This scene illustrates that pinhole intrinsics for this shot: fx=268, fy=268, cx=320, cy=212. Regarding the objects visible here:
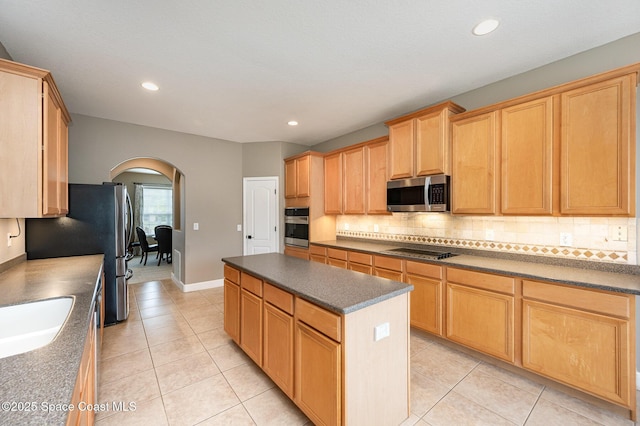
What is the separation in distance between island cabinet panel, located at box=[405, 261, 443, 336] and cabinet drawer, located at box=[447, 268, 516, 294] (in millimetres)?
138

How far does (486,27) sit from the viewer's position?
195cm


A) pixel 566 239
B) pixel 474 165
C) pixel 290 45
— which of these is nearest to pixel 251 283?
pixel 290 45

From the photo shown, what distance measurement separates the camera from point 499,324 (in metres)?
2.29

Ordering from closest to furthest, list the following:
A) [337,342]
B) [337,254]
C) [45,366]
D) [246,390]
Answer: [45,366] → [337,342] → [246,390] → [337,254]

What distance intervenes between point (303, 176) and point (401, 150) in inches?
71.7

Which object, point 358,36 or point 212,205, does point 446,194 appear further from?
point 212,205

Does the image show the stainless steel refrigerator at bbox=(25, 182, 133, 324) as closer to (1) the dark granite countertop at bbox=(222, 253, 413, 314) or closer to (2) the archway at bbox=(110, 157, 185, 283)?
(2) the archway at bbox=(110, 157, 185, 283)

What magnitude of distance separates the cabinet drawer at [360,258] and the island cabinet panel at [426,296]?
544 mm

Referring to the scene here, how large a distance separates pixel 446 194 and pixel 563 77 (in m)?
1.38

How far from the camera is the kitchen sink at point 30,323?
4.61 feet

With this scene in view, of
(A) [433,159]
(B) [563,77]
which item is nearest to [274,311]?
(A) [433,159]

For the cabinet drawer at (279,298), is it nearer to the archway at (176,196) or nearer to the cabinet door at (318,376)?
the cabinet door at (318,376)

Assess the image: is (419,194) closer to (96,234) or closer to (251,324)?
(251,324)

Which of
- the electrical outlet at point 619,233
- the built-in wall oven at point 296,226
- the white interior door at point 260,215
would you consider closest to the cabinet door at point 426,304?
the electrical outlet at point 619,233
